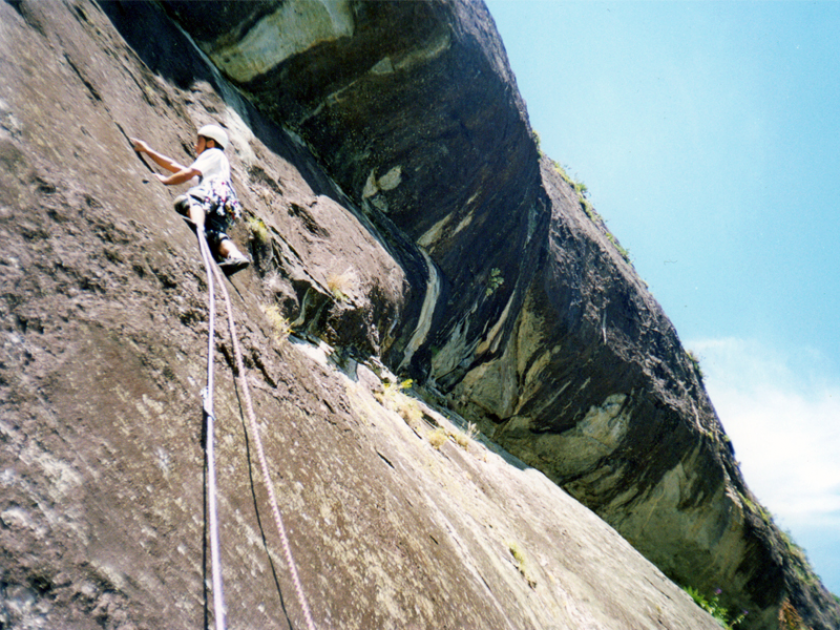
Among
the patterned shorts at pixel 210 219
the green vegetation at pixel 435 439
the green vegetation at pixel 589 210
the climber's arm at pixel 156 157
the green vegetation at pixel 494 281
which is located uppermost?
the green vegetation at pixel 589 210

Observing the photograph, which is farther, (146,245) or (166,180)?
(166,180)

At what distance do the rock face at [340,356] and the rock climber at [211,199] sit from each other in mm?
176

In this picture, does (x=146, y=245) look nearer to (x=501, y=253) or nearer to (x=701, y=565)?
(x=501, y=253)

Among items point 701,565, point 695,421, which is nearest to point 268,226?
point 695,421

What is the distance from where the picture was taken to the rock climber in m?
3.74

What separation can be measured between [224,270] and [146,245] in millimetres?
1083

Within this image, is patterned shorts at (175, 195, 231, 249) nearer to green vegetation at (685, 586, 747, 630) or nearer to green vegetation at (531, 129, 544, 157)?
green vegetation at (531, 129, 544, 157)

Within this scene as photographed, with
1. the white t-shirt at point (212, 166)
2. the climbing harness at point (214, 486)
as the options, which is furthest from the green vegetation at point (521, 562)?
the white t-shirt at point (212, 166)

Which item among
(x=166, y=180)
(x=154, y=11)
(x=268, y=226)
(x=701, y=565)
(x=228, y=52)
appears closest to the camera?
(x=166, y=180)

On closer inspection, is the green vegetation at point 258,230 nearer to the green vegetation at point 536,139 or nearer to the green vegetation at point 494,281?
the green vegetation at point 494,281

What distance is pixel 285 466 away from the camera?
258 centimetres

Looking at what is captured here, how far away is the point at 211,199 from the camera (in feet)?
13.0

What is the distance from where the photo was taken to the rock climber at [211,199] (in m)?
3.74

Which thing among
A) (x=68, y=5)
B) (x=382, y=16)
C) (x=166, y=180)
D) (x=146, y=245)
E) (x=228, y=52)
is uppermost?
(x=382, y=16)
